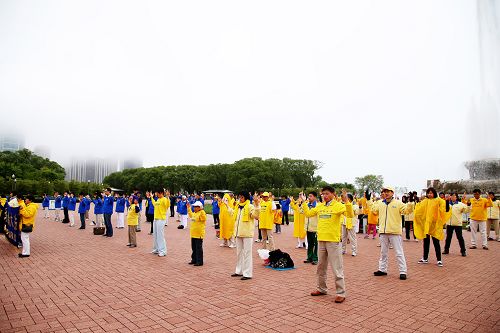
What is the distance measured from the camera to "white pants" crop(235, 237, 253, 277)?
7.95 m

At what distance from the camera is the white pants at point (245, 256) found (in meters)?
7.95

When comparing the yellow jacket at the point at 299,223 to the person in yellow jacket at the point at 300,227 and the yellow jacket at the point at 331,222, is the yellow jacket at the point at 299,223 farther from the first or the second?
the yellow jacket at the point at 331,222

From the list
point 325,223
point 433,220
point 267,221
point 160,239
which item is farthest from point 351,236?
point 160,239

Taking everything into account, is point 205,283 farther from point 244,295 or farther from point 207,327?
point 207,327

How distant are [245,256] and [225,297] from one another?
1676mm

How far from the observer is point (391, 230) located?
323 inches

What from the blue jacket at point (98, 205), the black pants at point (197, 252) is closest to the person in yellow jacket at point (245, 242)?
the black pants at point (197, 252)

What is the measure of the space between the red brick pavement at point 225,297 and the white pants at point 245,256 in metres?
0.29

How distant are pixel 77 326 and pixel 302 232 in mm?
9428

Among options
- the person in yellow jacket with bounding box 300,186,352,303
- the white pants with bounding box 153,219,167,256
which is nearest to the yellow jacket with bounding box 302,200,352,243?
the person in yellow jacket with bounding box 300,186,352,303

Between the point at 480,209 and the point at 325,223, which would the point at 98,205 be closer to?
the point at 325,223

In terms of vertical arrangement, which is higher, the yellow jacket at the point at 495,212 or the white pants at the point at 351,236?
the yellow jacket at the point at 495,212

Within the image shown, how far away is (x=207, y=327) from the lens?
194 inches

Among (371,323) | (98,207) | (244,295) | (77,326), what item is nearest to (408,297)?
(371,323)
